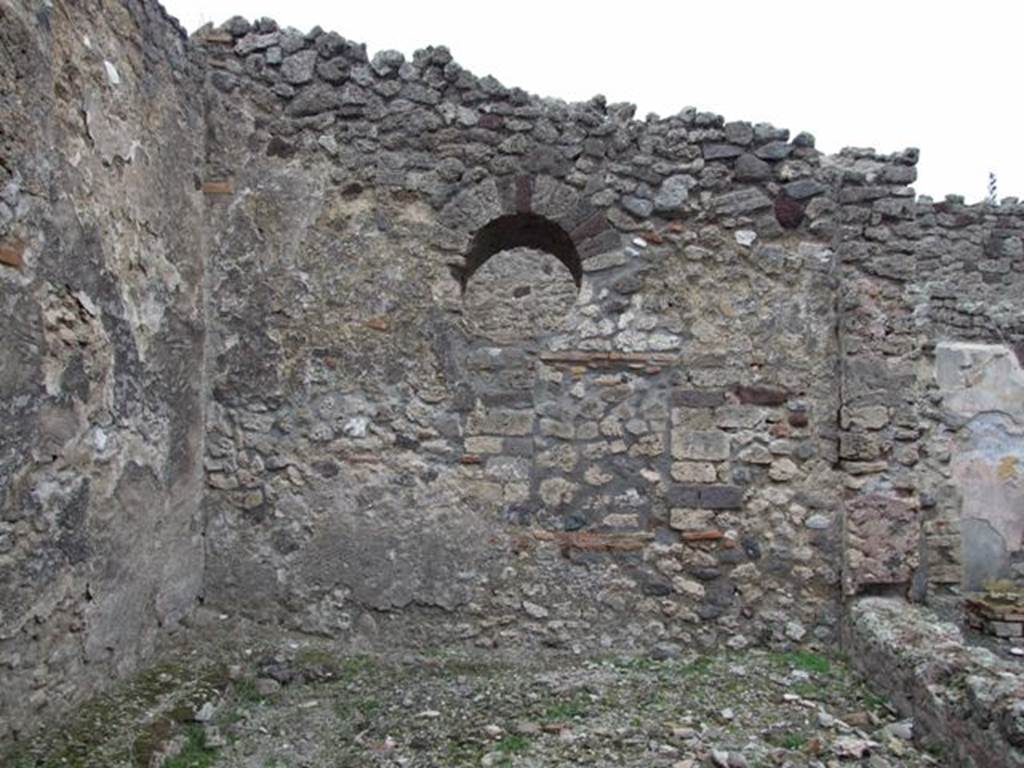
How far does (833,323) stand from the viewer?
4703 mm

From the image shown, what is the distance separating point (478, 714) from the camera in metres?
3.74

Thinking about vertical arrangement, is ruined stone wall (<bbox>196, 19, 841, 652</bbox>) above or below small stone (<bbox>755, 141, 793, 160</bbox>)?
below

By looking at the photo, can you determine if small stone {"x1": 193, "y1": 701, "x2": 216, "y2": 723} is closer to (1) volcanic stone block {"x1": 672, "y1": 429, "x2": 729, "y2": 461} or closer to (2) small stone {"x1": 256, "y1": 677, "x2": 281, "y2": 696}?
(2) small stone {"x1": 256, "y1": 677, "x2": 281, "y2": 696}

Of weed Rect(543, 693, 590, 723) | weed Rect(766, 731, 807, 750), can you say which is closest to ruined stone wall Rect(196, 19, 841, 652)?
weed Rect(543, 693, 590, 723)

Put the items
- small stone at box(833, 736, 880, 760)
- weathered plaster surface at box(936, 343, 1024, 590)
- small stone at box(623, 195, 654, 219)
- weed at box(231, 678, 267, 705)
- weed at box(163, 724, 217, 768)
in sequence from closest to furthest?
weed at box(163, 724, 217, 768), small stone at box(833, 736, 880, 760), weed at box(231, 678, 267, 705), small stone at box(623, 195, 654, 219), weathered plaster surface at box(936, 343, 1024, 590)

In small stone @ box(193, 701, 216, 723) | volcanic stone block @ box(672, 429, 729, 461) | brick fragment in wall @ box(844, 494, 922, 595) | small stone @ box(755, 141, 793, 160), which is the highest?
small stone @ box(755, 141, 793, 160)

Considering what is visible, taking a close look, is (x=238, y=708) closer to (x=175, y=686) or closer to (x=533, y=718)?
(x=175, y=686)

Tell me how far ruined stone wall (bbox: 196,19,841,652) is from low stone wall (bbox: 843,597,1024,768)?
1.24 ft

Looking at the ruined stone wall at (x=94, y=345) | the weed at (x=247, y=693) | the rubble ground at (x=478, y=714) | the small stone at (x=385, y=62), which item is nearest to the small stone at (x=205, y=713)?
the rubble ground at (x=478, y=714)

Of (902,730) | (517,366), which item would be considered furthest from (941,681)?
(517,366)

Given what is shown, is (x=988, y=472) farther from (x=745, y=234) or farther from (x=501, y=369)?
(x=501, y=369)

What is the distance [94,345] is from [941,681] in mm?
3693

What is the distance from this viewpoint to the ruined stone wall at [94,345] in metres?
3.01

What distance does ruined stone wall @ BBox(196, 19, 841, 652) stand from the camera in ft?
14.8
